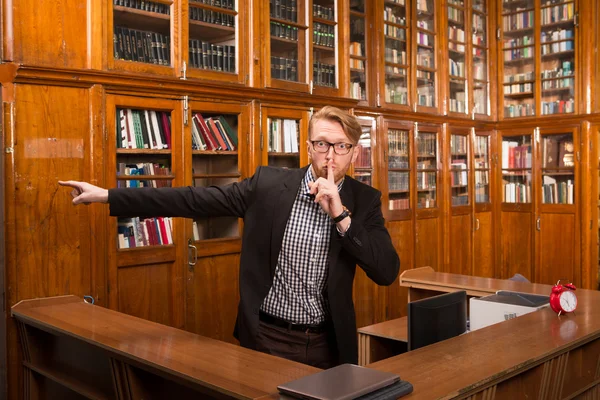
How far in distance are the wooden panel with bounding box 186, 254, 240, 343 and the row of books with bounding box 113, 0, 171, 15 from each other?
1.63 metres

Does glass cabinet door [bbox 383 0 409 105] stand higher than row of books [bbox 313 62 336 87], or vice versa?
glass cabinet door [bbox 383 0 409 105]

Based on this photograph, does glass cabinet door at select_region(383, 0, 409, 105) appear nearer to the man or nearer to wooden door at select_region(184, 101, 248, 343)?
wooden door at select_region(184, 101, 248, 343)

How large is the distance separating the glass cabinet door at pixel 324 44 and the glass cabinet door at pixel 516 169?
126 inches

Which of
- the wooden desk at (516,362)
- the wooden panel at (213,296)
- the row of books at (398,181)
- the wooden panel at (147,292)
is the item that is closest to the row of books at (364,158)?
the row of books at (398,181)

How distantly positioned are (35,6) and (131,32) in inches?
23.5

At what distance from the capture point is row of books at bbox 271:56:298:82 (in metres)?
4.72

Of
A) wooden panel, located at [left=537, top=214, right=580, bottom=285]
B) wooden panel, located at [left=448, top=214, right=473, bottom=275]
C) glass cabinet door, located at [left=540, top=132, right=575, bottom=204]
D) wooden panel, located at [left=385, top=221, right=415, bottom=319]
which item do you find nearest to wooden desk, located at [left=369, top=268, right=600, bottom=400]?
wooden panel, located at [left=385, top=221, right=415, bottom=319]

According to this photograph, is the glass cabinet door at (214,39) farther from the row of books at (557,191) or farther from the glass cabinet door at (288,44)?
the row of books at (557,191)

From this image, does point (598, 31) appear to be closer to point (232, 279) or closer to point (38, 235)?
point (232, 279)

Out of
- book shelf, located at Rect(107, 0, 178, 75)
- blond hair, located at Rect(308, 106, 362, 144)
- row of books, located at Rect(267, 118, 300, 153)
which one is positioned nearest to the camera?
blond hair, located at Rect(308, 106, 362, 144)

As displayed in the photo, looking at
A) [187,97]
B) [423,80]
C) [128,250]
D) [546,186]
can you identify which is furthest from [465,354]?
[546,186]

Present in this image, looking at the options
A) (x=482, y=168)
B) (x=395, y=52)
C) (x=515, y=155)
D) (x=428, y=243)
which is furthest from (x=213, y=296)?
(x=515, y=155)

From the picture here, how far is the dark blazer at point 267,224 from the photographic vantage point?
7.57ft

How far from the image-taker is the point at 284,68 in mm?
4820
